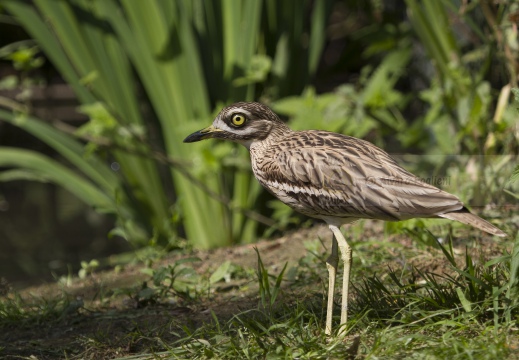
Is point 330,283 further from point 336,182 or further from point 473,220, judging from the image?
point 473,220

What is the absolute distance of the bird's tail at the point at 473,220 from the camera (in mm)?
2932

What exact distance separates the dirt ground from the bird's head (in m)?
0.82

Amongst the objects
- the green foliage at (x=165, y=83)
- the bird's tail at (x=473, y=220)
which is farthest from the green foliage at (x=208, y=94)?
the bird's tail at (x=473, y=220)

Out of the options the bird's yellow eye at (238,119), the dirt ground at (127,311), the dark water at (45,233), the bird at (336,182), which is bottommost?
the dark water at (45,233)

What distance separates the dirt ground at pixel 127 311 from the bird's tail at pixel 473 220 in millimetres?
669

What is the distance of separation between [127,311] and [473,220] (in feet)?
6.24

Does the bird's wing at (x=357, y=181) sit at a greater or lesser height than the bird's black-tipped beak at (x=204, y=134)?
lesser

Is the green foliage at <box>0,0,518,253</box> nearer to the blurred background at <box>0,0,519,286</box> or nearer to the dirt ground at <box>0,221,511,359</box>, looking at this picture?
the blurred background at <box>0,0,519,286</box>

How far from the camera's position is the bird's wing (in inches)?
123

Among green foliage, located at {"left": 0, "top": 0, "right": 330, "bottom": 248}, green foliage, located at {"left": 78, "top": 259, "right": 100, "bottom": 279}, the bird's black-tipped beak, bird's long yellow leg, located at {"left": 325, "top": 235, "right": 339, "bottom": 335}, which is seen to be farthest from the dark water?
bird's long yellow leg, located at {"left": 325, "top": 235, "right": 339, "bottom": 335}

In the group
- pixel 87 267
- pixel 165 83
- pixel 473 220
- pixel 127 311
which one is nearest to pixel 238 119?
pixel 127 311

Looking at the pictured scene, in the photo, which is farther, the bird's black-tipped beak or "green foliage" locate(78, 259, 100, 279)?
"green foliage" locate(78, 259, 100, 279)

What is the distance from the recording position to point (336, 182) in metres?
3.32

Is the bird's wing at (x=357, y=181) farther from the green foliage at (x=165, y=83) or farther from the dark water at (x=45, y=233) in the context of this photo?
the dark water at (x=45, y=233)
